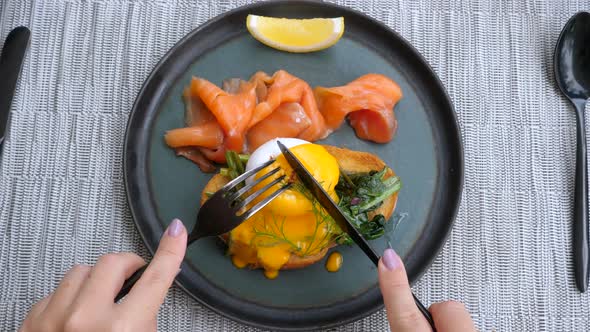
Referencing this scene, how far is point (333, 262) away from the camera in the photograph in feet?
7.59

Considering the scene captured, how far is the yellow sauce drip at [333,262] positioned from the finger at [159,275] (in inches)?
32.5

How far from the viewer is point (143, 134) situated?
94.0 inches

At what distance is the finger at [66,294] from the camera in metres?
1.63

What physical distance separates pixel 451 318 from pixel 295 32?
1494mm

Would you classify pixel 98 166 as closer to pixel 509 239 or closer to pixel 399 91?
pixel 399 91

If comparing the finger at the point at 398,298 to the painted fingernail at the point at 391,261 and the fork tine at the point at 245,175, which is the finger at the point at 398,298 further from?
the fork tine at the point at 245,175

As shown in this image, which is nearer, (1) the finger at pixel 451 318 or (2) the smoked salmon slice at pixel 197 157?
(1) the finger at pixel 451 318

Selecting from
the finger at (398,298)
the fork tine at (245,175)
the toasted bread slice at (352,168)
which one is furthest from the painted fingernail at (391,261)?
the fork tine at (245,175)

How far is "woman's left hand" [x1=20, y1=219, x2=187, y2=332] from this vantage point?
1.55 meters

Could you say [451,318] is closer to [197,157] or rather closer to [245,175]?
[245,175]

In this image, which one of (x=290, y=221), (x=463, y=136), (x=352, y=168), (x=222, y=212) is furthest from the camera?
(x=463, y=136)

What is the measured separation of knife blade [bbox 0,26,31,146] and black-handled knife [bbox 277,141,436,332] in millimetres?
1410

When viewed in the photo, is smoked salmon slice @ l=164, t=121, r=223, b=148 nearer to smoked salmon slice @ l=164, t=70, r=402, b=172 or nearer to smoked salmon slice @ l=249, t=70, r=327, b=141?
smoked salmon slice @ l=164, t=70, r=402, b=172

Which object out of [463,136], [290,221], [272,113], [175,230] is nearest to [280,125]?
[272,113]
